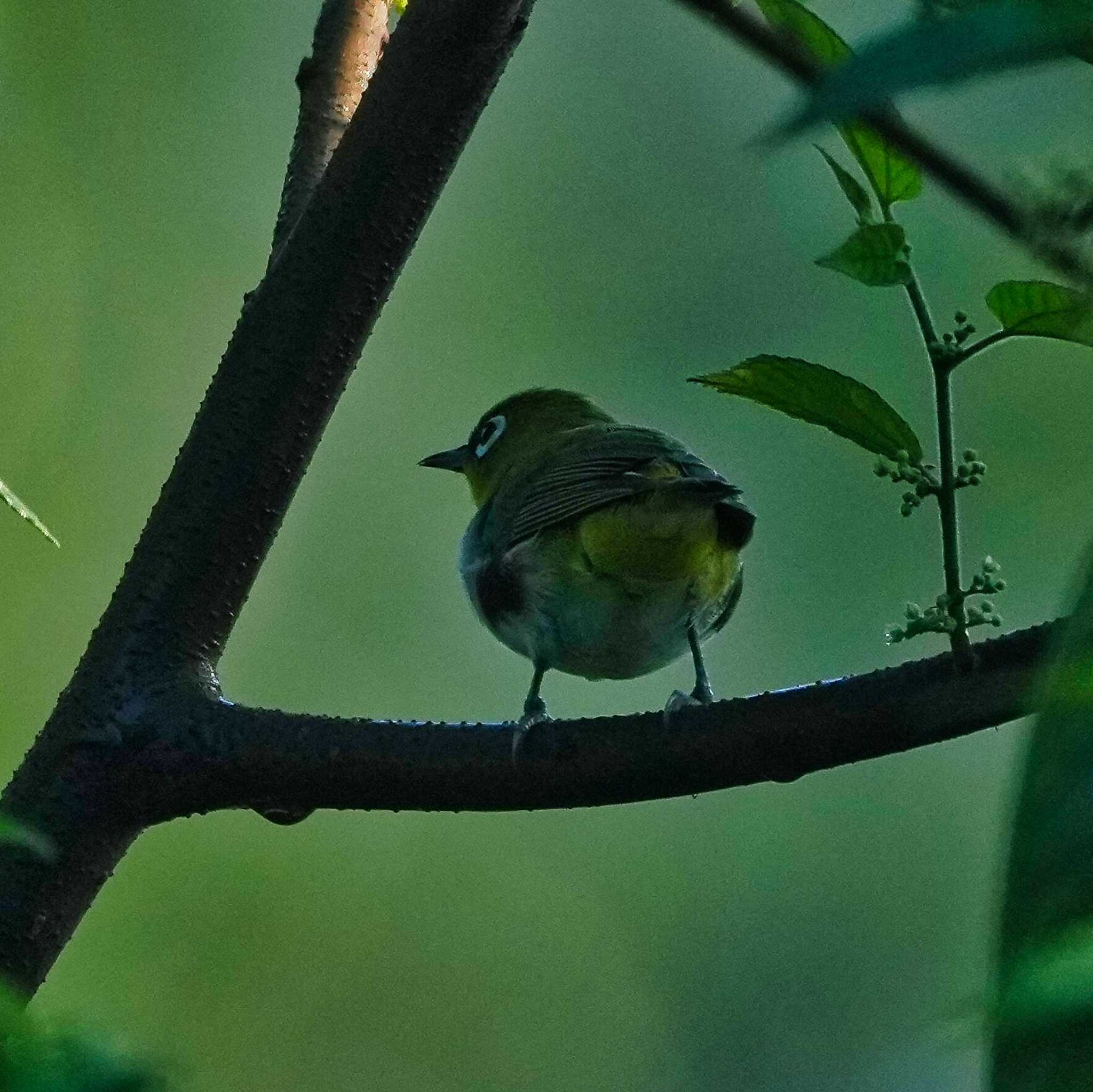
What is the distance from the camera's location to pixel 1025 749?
0.89 feet

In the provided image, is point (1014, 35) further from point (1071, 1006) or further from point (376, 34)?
point (376, 34)

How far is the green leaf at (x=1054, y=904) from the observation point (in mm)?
220

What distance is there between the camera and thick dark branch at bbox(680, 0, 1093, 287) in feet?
1.10

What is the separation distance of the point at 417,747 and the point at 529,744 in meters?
0.08

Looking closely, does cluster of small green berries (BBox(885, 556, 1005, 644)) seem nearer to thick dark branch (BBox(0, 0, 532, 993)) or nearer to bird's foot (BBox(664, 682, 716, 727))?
bird's foot (BBox(664, 682, 716, 727))

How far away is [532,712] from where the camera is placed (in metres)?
1.33

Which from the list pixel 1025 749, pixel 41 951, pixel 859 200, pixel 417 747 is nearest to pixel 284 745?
pixel 417 747

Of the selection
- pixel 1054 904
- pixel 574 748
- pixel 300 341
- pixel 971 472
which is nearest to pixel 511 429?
pixel 300 341

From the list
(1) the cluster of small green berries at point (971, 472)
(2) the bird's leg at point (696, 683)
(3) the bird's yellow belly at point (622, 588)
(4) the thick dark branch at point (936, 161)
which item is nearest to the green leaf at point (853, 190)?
(1) the cluster of small green berries at point (971, 472)

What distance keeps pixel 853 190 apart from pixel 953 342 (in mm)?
85

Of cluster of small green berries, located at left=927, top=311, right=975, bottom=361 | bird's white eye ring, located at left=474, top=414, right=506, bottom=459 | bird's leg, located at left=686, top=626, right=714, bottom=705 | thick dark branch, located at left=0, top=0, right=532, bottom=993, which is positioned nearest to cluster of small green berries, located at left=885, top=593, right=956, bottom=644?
cluster of small green berries, located at left=927, top=311, right=975, bottom=361

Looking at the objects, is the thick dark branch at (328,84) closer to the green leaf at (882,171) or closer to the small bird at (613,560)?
the small bird at (613,560)

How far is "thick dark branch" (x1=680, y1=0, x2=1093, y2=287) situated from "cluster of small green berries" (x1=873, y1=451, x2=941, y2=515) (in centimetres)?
32

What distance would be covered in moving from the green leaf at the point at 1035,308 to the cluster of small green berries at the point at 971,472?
9 cm
